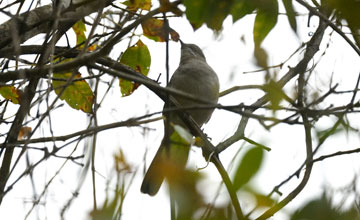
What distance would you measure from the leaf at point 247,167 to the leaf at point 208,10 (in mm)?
530

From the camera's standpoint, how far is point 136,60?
3096 millimetres

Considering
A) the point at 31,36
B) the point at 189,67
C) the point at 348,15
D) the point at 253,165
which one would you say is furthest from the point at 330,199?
the point at 189,67

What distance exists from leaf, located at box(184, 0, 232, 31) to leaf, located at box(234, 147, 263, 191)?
0.53 m

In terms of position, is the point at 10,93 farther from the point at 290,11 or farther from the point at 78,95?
the point at 290,11

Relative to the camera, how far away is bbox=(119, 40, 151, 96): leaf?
307 centimetres

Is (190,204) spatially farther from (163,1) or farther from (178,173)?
(163,1)

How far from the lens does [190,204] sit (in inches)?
46.9

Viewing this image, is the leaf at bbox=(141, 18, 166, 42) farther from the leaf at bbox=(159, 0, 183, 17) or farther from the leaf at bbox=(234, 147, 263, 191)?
the leaf at bbox=(234, 147, 263, 191)

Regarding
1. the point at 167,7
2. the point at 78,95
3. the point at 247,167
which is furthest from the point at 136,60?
the point at 247,167

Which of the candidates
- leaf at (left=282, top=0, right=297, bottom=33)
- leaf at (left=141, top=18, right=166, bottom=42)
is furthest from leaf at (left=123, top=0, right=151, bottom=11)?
leaf at (left=282, top=0, right=297, bottom=33)

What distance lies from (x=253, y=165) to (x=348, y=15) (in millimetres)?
444

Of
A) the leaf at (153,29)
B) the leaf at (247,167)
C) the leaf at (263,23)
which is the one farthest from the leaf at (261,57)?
the leaf at (153,29)

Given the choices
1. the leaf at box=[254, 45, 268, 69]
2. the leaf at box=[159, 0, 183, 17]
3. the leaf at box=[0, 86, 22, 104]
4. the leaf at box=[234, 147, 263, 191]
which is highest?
the leaf at box=[0, 86, 22, 104]

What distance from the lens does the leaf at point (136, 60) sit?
307 centimetres
